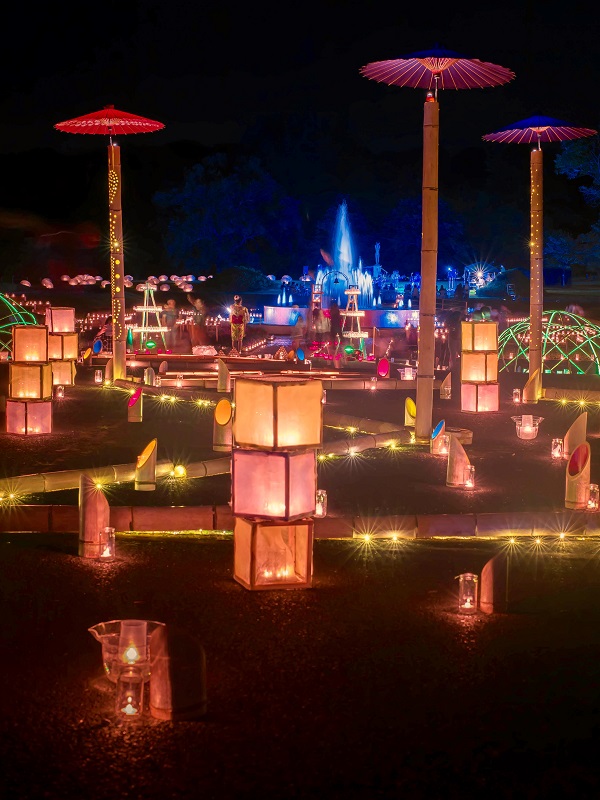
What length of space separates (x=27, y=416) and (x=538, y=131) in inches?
368

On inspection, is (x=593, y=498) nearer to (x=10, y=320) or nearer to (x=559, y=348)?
(x=559, y=348)

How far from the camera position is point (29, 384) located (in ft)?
46.3

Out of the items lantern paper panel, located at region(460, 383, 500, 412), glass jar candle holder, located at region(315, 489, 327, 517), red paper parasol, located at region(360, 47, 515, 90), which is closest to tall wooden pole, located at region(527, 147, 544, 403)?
lantern paper panel, located at region(460, 383, 500, 412)

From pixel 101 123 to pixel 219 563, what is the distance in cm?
1171

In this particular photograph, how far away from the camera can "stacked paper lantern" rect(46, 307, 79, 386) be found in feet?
62.0

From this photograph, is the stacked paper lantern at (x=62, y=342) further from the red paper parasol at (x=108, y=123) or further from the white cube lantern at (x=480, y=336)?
the white cube lantern at (x=480, y=336)

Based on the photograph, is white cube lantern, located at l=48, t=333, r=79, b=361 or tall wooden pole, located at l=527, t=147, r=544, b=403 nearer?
tall wooden pole, located at l=527, t=147, r=544, b=403

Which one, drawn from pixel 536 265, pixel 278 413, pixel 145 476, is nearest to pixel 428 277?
pixel 145 476

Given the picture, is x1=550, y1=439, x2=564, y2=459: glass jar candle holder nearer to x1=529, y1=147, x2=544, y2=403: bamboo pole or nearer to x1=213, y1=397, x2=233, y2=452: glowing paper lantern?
x1=213, y1=397, x2=233, y2=452: glowing paper lantern

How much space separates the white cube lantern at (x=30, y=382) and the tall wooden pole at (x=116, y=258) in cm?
508

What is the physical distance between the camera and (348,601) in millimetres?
6977

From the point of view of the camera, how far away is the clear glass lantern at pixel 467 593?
265 inches

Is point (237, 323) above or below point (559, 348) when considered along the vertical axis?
above

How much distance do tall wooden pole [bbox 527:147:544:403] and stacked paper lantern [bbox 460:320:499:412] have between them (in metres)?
1.42
